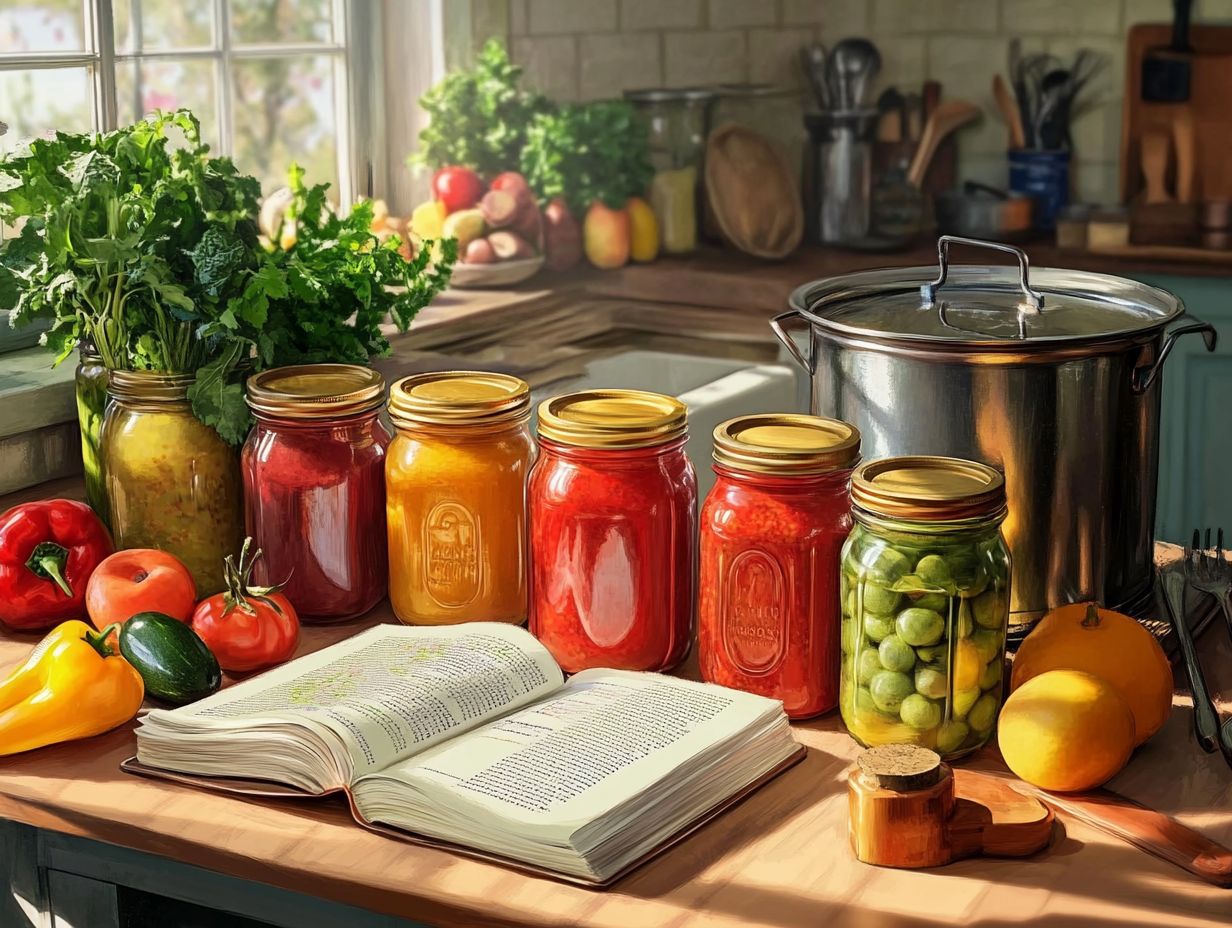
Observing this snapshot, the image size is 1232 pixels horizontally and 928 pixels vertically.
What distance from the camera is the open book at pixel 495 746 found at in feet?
3.16

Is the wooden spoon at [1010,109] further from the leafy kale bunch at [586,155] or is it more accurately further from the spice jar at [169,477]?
the spice jar at [169,477]

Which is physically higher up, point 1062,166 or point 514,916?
point 1062,166

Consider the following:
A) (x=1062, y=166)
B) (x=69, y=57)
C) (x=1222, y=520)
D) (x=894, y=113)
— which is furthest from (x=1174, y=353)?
(x=69, y=57)

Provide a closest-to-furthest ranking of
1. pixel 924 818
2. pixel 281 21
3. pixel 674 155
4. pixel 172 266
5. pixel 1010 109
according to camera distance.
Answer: pixel 924 818
pixel 172 266
pixel 281 21
pixel 674 155
pixel 1010 109

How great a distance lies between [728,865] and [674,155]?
232 cm

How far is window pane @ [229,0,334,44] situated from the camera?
2434 millimetres

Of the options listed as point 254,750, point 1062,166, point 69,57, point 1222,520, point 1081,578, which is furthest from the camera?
point 1062,166

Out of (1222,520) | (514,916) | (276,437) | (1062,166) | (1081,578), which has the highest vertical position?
(1062,166)

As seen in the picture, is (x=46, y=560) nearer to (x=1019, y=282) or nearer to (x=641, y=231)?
(x=1019, y=282)

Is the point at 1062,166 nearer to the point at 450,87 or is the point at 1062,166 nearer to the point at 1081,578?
the point at 450,87

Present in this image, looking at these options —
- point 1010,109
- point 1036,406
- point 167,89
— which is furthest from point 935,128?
point 1036,406

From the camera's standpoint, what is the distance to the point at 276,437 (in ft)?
4.35

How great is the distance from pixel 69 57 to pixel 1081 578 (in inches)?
59.9

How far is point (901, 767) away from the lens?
3.13 ft
